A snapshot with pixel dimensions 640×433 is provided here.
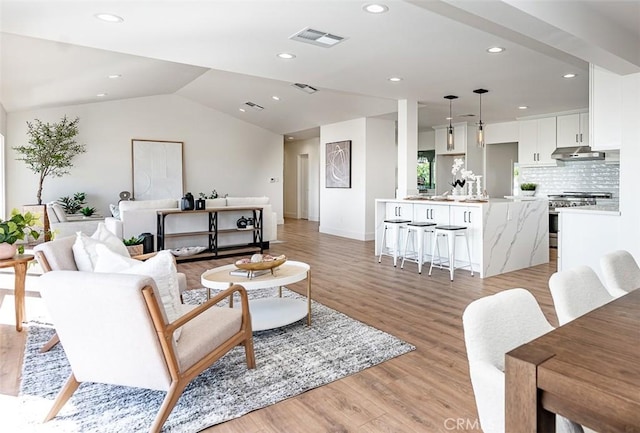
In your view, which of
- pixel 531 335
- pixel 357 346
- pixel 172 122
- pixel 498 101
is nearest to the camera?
pixel 531 335

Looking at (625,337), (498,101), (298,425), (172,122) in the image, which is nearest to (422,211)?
(498,101)

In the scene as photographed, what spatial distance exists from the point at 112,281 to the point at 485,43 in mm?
3853

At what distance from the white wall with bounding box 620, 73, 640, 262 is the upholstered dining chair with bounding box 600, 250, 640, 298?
2.01 meters

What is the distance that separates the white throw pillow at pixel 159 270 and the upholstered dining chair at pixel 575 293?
1718 millimetres

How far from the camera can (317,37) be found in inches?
144

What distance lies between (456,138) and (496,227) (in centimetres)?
491

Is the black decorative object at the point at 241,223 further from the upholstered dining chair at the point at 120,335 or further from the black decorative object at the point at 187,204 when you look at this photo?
the upholstered dining chair at the point at 120,335

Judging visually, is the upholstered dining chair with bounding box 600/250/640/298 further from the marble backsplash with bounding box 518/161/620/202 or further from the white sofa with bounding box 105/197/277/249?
the marble backsplash with bounding box 518/161/620/202

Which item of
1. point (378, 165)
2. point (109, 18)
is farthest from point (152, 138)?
point (109, 18)

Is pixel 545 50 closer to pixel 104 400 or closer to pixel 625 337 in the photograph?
pixel 625 337

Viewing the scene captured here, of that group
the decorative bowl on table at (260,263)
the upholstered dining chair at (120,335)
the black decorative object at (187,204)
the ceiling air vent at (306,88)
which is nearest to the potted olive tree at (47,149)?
the black decorative object at (187,204)

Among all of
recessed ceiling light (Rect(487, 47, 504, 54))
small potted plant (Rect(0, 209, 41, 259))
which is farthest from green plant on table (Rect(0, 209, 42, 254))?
recessed ceiling light (Rect(487, 47, 504, 54))

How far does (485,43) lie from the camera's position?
12.7 ft

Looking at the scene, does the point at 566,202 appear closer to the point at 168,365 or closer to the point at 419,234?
the point at 419,234
